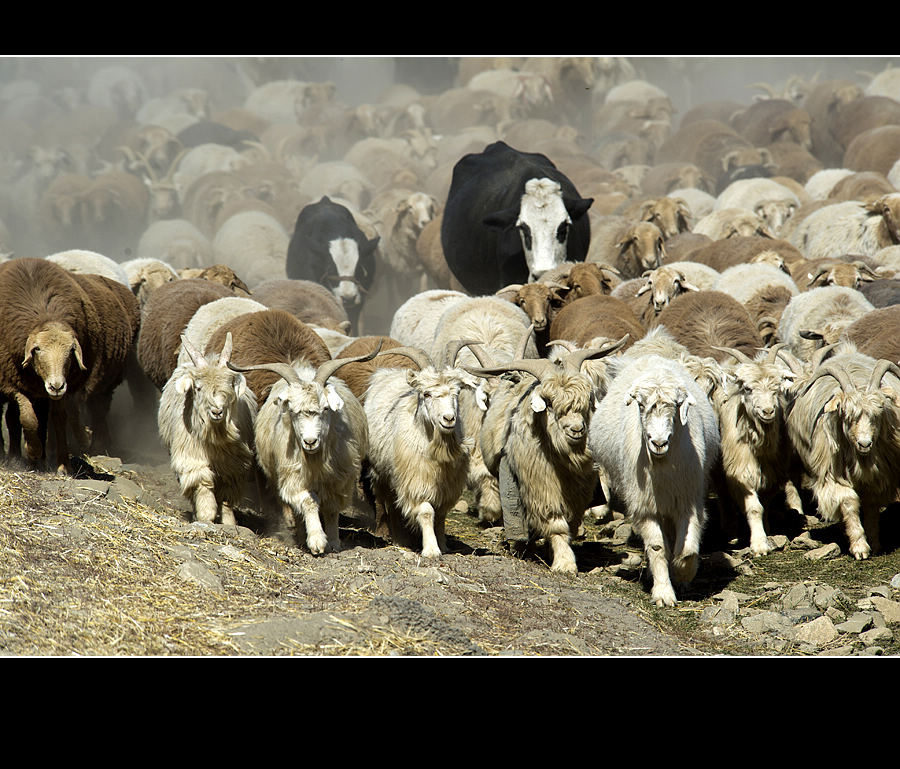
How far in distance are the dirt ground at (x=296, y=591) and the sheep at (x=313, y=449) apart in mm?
267

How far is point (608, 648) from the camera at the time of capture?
275 inches

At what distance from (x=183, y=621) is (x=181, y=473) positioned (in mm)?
2671

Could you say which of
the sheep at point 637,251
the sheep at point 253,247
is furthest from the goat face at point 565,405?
the sheep at point 253,247

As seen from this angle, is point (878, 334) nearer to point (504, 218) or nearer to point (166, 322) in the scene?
point (504, 218)

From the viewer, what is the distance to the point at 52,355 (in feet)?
31.7

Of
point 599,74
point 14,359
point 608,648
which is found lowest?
point 608,648

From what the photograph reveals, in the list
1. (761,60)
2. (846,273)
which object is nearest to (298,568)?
(846,273)

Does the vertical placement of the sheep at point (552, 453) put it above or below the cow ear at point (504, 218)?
below

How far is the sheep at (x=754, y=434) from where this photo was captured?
9156 millimetres

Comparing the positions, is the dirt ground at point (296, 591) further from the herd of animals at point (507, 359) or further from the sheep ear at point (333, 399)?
the sheep ear at point (333, 399)

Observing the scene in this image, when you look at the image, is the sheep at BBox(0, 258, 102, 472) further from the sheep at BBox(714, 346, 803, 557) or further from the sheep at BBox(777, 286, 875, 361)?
the sheep at BBox(777, 286, 875, 361)

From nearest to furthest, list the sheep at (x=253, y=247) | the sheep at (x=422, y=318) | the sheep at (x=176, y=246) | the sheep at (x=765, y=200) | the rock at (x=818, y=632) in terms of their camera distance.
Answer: the rock at (x=818, y=632) < the sheep at (x=422, y=318) < the sheep at (x=765, y=200) < the sheep at (x=253, y=247) < the sheep at (x=176, y=246)

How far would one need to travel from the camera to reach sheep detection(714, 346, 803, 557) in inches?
360

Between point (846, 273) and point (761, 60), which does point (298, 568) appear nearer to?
point (846, 273)
